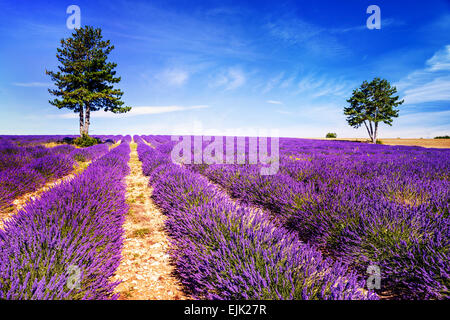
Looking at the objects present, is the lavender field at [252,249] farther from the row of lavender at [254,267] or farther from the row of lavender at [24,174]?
the row of lavender at [24,174]

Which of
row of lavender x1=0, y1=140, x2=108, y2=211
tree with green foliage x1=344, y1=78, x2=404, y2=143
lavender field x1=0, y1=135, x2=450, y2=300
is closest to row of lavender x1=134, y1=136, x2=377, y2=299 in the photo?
lavender field x1=0, y1=135, x2=450, y2=300

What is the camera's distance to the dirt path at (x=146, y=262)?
1.52 meters

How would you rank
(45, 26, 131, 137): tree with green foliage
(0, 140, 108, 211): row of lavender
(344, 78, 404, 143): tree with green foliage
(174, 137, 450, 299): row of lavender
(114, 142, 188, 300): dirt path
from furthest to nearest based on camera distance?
(344, 78, 404, 143): tree with green foliage → (45, 26, 131, 137): tree with green foliage → (0, 140, 108, 211): row of lavender → (114, 142, 188, 300): dirt path → (174, 137, 450, 299): row of lavender

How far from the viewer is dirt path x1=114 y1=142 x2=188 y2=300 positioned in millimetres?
1520

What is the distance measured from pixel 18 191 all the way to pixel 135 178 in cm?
254

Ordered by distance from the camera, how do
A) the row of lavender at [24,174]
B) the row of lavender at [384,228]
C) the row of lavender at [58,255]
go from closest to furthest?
the row of lavender at [58,255] → the row of lavender at [384,228] → the row of lavender at [24,174]

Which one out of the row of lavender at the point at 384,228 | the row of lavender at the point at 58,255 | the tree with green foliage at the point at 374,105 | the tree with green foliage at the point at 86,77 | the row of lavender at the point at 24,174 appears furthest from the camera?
the tree with green foliage at the point at 374,105

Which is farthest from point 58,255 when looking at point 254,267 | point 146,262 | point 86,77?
point 86,77

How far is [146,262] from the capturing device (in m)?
1.90

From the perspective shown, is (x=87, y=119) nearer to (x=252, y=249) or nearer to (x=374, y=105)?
(x=252, y=249)

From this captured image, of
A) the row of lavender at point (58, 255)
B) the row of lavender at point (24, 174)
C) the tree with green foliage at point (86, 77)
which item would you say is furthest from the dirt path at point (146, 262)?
the tree with green foliage at point (86, 77)

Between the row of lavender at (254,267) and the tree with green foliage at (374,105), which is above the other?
the tree with green foliage at (374,105)

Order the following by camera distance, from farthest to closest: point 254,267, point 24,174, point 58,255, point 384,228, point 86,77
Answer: point 86,77 < point 24,174 < point 384,228 < point 58,255 < point 254,267

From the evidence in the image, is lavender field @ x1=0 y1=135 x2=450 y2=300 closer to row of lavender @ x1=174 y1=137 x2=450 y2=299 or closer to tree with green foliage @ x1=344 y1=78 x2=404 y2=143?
row of lavender @ x1=174 y1=137 x2=450 y2=299
